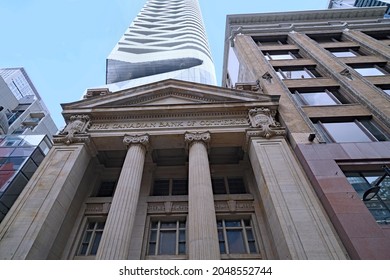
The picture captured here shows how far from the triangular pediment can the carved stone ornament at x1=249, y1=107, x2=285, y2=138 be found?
1.17 metres

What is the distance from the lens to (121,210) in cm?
1105

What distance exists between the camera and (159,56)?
195 feet

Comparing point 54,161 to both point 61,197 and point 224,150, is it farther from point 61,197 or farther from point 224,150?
point 224,150

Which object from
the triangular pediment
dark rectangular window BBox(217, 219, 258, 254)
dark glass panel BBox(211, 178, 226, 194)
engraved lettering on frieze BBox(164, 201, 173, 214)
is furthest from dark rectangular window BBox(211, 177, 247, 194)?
the triangular pediment

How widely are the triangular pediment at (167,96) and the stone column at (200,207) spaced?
3.72m

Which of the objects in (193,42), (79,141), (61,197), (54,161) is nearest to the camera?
(61,197)

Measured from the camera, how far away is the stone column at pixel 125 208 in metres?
9.56

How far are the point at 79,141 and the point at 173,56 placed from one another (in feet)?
161

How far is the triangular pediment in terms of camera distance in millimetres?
17198

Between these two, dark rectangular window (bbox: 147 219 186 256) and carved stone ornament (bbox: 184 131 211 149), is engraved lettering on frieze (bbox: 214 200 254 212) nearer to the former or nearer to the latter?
dark rectangular window (bbox: 147 219 186 256)

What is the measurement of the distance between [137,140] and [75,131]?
4.10m

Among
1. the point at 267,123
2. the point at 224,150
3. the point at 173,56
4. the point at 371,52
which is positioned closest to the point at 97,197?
the point at 224,150

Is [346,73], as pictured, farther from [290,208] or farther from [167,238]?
[167,238]
